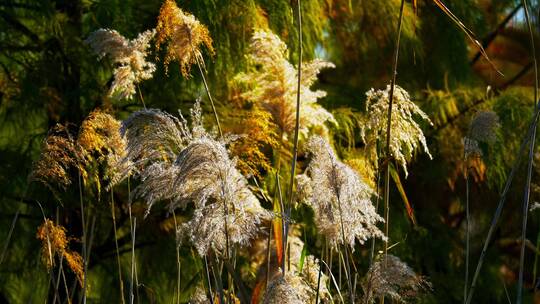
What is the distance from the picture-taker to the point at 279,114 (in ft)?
7.67

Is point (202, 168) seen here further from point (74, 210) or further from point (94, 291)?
point (94, 291)

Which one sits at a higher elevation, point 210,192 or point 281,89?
point 281,89

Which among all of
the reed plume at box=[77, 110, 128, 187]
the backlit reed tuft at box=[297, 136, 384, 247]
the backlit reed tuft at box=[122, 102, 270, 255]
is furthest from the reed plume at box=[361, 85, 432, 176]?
the reed plume at box=[77, 110, 128, 187]

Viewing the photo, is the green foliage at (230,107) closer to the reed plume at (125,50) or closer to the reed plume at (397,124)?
the reed plume at (125,50)

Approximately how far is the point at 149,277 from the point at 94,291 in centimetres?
26

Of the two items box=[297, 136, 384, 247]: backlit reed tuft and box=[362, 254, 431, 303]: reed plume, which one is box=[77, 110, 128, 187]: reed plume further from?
box=[362, 254, 431, 303]: reed plume

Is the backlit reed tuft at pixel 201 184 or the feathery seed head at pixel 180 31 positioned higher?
the feathery seed head at pixel 180 31

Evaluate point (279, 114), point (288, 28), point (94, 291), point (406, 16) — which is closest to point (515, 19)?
point (406, 16)

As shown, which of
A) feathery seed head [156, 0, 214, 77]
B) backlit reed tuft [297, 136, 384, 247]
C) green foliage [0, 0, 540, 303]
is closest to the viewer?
backlit reed tuft [297, 136, 384, 247]

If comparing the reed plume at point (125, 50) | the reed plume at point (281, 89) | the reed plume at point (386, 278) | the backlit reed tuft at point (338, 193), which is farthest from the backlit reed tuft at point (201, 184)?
the reed plume at point (281, 89)

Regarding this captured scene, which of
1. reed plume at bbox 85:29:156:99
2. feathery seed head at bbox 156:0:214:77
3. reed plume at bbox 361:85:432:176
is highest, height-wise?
reed plume at bbox 85:29:156:99

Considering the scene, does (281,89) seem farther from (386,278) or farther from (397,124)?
(386,278)

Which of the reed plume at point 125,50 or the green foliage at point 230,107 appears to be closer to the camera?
the reed plume at point 125,50

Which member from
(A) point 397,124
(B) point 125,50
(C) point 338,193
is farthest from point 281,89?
(C) point 338,193
